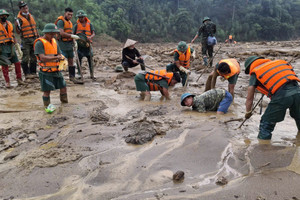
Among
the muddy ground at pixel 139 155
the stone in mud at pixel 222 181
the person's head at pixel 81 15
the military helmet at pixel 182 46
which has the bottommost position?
the muddy ground at pixel 139 155

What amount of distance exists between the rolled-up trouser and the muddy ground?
0.57ft

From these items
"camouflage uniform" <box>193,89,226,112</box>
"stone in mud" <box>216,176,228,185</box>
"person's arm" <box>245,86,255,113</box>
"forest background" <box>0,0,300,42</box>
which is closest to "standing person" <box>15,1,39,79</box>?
"camouflage uniform" <box>193,89,226,112</box>

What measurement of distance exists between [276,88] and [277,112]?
30cm

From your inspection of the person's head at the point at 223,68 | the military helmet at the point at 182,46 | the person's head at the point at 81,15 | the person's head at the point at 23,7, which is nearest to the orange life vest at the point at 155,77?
the person's head at the point at 223,68

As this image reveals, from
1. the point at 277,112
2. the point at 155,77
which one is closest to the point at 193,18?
the point at 155,77

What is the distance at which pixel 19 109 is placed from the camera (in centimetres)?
500

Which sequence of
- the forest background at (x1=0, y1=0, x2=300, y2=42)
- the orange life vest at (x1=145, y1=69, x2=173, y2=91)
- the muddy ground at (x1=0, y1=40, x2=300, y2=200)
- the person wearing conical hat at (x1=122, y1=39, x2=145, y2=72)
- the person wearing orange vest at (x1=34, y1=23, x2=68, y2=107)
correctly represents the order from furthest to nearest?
the forest background at (x1=0, y1=0, x2=300, y2=42) → the person wearing conical hat at (x1=122, y1=39, x2=145, y2=72) → the orange life vest at (x1=145, y1=69, x2=173, y2=91) → the person wearing orange vest at (x1=34, y1=23, x2=68, y2=107) → the muddy ground at (x1=0, y1=40, x2=300, y2=200)

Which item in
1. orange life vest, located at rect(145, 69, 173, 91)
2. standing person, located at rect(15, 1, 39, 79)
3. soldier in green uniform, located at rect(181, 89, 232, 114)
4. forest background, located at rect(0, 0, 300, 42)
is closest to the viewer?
soldier in green uniform, located at rect(181, 89, 232, 114)

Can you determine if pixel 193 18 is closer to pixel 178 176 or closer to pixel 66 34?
pixel 66 34

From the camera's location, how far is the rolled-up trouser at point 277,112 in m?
3.16

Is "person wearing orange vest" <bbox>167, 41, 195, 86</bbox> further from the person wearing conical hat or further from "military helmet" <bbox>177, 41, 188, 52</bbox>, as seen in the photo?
the person wearing conical hat

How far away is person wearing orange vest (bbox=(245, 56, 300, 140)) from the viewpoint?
315 centimetres

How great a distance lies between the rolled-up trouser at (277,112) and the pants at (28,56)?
6.11 meters

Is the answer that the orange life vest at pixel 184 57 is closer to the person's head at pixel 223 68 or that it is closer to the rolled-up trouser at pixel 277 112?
the person's head at pixel 223 68
